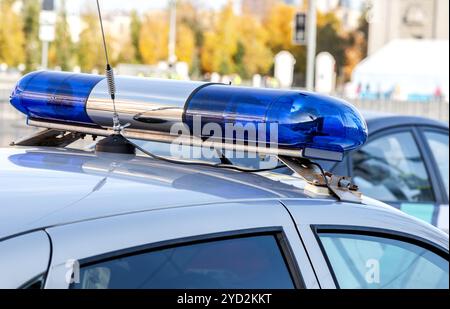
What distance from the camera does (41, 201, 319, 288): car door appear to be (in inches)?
72.1

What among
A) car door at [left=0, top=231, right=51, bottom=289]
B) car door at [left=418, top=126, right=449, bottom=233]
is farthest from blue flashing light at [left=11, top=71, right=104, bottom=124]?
car door at [left=418, top=126, right=449, bottom=233]

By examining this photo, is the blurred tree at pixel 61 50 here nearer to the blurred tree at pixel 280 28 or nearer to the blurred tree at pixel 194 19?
the blurred tree at pixel 194 19

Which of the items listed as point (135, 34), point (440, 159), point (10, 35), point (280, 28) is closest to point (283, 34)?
point (280, 28)

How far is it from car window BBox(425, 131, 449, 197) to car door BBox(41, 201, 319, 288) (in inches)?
183

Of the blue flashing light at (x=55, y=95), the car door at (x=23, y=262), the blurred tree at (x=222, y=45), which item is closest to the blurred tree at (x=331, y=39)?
the blurred tree at (x=222, y=45)

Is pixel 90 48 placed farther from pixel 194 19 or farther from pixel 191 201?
pixel 191 201

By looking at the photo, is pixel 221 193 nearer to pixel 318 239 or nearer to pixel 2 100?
pixel 318 239

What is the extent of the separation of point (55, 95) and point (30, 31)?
59105mm

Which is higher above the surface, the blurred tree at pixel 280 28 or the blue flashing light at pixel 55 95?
the blue flashing light at pixel 55 95

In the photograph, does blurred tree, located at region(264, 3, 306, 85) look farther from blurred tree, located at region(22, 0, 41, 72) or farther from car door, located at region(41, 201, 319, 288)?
car door, located at region(41, 201, 319, 288)

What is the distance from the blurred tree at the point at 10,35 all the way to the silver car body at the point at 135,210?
176 ft

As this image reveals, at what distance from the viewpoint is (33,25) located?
197 feet

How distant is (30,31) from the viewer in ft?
198

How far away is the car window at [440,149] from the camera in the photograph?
22.0 feet
